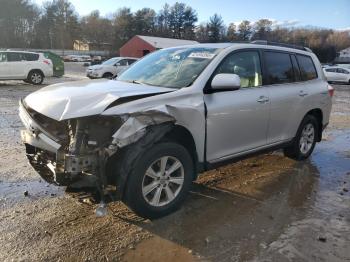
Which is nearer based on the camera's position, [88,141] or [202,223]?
[88,141]

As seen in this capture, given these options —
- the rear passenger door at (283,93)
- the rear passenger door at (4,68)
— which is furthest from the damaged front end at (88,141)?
the rear passenger door at (4,68)

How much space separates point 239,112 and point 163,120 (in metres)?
1.29

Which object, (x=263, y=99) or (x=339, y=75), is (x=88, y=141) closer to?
(x=263, y=99)

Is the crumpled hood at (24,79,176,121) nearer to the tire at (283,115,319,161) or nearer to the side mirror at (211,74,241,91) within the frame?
the side mirror at (211,74,241,91)

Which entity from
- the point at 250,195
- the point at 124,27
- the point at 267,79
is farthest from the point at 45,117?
the point at 124,27

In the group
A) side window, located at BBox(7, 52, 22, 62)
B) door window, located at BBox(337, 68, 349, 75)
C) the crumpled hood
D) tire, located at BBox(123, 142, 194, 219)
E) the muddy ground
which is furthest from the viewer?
door window, located at BBox(337, 68, 349, 75)

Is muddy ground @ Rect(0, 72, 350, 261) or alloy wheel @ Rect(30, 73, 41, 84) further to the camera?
alloy wheel @ Rect(30, 73, 41, 84)

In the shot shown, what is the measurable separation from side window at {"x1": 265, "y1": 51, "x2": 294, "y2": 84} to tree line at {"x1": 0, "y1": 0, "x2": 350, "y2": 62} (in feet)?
274

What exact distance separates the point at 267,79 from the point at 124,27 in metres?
89.9

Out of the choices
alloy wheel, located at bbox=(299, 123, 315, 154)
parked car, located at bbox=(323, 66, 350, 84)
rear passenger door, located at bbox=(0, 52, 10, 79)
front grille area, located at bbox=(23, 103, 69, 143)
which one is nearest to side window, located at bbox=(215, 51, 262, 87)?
alloy wheel, located at bbox=(299, 123, 315, 154)

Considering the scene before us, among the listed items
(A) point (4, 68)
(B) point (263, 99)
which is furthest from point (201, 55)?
(A) point (4, 68)

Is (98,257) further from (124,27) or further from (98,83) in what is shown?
(124,27)

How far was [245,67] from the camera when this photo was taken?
17.9 ft

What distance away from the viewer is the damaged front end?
12.6ft
